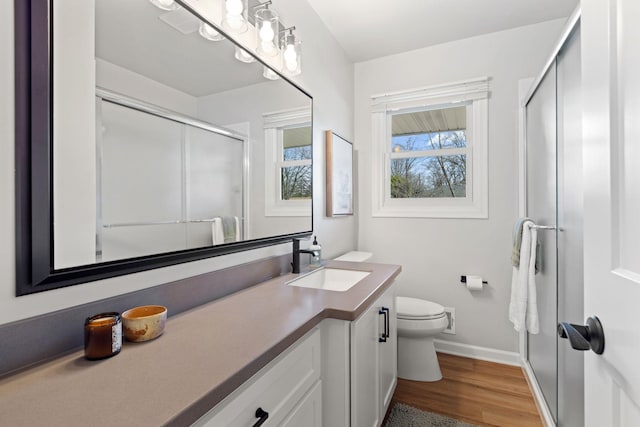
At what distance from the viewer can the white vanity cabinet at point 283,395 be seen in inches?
26.1

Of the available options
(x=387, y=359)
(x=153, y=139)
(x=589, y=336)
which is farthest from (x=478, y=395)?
(x=153, y=139)

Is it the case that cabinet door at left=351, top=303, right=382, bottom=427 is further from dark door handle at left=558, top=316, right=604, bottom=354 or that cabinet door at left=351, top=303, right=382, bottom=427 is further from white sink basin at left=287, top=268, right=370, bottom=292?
dark door handle at left=558, top=316, right=604, bottom=354

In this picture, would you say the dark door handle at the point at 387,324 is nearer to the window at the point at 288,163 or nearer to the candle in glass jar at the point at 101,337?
the window at the point at 288,163

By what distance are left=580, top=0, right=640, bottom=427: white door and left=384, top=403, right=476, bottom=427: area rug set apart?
3.67 feet

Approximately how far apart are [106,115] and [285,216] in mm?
987

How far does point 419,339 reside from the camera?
6.70 ft

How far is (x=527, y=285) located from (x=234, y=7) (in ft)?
6.47

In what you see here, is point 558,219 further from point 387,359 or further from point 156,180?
point 156,180

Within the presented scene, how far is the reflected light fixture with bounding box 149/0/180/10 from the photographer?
99 centimetres

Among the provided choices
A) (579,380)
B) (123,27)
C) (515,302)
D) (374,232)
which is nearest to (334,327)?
(579,380)

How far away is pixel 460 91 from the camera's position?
7.80 feet

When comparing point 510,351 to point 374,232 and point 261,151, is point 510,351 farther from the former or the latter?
point 261,151

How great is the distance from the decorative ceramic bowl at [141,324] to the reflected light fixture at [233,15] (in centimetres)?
110

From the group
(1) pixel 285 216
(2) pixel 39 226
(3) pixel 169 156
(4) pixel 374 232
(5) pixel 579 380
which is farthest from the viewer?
(4) pixel 374 232
